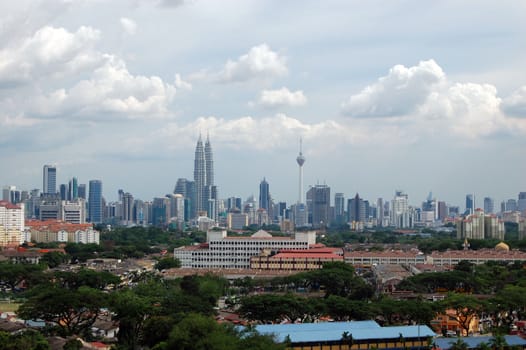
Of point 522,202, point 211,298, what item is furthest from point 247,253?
point 522,202

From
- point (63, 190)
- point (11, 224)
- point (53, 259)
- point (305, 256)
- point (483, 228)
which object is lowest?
point (53, 259)

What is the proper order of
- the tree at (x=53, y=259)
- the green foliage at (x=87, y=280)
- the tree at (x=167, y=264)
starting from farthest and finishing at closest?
the tree at (x=53, y=259) < the tree at (x=167, y=264) < the green foliage at (x=87, y=280)

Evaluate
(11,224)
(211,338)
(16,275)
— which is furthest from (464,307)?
(11,224)

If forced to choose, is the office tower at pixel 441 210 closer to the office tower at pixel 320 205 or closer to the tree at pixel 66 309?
the office tower at pixel 320 205

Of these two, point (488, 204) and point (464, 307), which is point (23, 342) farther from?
point (488, 204)

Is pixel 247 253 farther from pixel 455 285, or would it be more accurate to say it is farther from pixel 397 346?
pixel 397 346

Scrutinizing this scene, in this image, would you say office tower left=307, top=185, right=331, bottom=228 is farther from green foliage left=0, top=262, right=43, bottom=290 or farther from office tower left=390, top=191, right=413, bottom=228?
green foliage left=0, top=262, right=43, bottom=290

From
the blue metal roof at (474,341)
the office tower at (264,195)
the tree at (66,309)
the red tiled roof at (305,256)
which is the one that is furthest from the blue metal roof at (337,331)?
the office tower at (264,195)

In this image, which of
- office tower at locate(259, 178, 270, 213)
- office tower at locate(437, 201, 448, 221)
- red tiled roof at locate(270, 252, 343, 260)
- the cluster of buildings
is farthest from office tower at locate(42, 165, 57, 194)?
red tiled roof at locate(270, 252, 343, 260)
